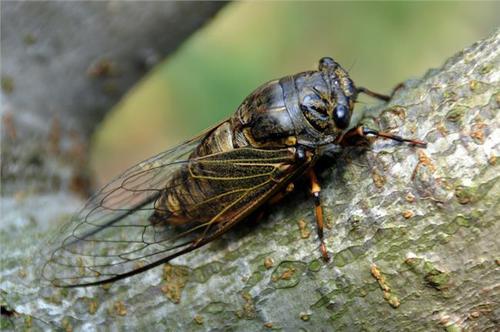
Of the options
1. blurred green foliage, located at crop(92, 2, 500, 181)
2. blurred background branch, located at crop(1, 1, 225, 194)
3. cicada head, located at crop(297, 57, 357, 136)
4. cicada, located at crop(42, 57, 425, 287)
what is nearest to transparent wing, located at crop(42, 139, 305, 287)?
cicada, located at crop(42, 57, 425, 287)

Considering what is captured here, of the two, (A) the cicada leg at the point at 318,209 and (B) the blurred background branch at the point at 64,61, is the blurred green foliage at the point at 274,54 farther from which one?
(A) the cicada leg at the point at 318,209

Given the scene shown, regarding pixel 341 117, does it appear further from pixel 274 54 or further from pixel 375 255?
pixel 274 54

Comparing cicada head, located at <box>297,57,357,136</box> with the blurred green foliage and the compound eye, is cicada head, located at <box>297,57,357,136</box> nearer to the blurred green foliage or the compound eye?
the compound eye

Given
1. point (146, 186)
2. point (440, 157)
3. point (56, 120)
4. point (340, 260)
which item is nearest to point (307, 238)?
point (340, 260)

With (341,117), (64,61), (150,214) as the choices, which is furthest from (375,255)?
(64,61)

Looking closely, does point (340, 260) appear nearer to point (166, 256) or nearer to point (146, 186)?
point (166, 256)
